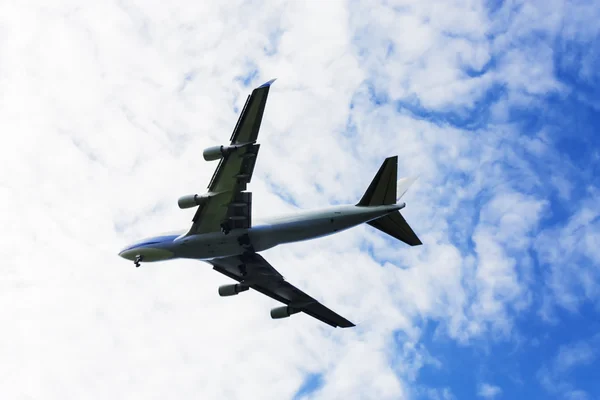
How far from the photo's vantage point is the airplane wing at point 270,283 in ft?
143

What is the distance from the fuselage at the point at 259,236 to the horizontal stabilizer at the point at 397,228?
1665 mm

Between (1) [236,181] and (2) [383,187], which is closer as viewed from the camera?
(2) [383,187]


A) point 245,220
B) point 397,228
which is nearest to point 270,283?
point 245,220

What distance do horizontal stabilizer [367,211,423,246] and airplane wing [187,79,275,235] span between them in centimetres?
758

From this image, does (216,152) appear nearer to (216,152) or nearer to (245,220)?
(216,152)

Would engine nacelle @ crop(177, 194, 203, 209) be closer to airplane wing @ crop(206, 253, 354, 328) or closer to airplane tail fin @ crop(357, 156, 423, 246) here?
airplane wing @ crop(206, 253, 354, 328)

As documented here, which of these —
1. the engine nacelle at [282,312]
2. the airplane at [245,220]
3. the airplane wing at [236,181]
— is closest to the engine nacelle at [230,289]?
the airplane at [245,220]

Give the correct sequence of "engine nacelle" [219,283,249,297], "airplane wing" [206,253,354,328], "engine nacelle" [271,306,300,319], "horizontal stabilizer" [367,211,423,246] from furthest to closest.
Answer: "engine nacelle" [271,306,300,319]
"engine nacelle" [219,283,249,297]
"airplane wing" [206,253,354,328]
"horizontal stabilizer" [367,211,423,246]

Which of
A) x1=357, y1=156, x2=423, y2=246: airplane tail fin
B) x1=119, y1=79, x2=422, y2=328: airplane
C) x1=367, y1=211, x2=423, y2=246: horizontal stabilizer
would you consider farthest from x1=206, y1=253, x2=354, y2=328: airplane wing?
x1=357, y1=156, x2=423, y2=246: airplane tail fin

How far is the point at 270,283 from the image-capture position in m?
45.4

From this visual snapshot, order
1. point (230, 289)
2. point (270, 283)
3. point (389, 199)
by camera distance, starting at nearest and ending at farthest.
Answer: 1. point (389, 199)
2. point (230, 289)
3. point (270, 283)

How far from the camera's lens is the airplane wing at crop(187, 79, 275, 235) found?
34.1 meters

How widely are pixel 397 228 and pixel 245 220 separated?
28.8ft

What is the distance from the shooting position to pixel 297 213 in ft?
127
